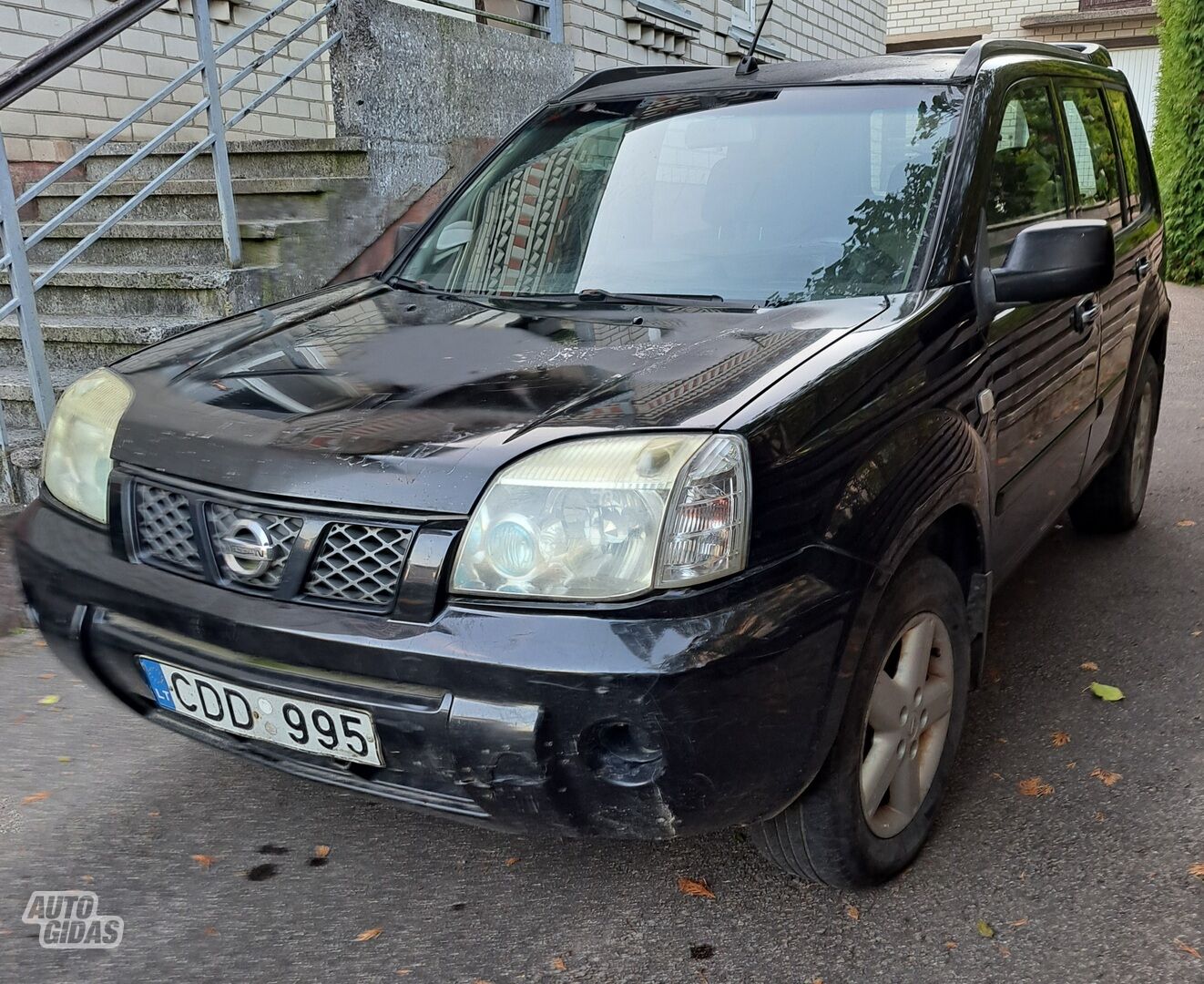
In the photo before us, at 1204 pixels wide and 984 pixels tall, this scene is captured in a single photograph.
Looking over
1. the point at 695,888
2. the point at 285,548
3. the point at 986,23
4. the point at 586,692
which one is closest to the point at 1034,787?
the point at 695,888

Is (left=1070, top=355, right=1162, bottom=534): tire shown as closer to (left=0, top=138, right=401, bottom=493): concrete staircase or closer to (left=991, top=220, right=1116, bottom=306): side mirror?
(left=991, top=220, right=1116, bottom=306): side mirror

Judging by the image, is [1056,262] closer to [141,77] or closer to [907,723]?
[907,723]

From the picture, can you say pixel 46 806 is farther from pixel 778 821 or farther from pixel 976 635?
pixel 976 635

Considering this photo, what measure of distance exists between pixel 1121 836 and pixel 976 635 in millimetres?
547

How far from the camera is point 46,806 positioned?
9.12ft

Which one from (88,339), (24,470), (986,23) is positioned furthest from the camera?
(986,23)

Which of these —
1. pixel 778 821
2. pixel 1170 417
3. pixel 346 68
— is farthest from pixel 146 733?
pixel 1170 417

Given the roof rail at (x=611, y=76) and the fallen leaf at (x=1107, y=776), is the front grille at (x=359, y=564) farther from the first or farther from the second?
the roof rail at (x=611, y=76)

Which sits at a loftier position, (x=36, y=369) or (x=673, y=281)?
(x=673, y=281)

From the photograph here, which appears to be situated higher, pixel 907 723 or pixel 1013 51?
pixel 1013 51

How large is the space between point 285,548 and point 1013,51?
2.57 metres

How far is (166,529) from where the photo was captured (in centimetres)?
217

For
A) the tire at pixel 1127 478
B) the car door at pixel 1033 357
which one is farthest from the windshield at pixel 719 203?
the tire at pixel 1127 478

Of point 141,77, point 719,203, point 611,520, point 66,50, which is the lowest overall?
point 611,520
